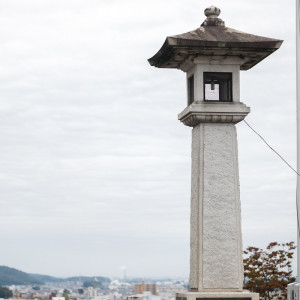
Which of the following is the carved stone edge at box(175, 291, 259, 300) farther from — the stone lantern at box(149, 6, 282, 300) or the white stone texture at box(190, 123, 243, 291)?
the white stone texture at box(190, 123, 243, 291)

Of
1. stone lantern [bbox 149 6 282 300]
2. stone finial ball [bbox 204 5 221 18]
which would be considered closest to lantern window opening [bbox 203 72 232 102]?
stone lantern [bbox 149 6 282 300]

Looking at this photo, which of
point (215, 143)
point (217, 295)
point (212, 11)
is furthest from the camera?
point (212, 11)

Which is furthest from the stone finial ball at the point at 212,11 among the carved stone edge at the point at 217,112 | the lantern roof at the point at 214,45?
the carved stone edge at the point at 217,112

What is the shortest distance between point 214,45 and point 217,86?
1.02 meters

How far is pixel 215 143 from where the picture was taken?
1659cm

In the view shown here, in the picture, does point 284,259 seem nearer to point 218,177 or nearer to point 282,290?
point 282,290

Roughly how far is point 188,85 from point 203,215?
296 cm

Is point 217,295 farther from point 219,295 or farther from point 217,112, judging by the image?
point 217,112

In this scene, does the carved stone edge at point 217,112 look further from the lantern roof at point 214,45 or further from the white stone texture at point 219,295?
the white stone texture at point 219,295

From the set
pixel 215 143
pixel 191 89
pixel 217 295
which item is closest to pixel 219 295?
pixel 217 295

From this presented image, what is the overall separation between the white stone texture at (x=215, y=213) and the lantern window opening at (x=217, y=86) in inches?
24.1

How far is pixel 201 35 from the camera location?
16.5m

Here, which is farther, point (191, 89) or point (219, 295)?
point (191, 89)

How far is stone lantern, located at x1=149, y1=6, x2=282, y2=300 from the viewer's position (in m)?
16.1
